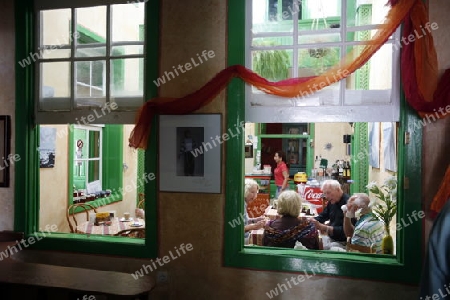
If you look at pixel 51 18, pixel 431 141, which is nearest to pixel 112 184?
pixel 51 18

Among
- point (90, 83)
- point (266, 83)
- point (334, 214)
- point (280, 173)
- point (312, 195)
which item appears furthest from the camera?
point (280, 173)

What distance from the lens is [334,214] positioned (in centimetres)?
431

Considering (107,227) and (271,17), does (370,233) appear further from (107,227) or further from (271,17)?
(107,227)

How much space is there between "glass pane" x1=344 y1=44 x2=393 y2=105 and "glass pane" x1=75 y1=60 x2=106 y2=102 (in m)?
2.04

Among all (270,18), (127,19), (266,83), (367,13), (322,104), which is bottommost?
(322,104)

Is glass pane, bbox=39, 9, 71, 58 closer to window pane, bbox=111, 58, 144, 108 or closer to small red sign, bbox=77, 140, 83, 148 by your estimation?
window pane, bbox=111, 58, 144, 108

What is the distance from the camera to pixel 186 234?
2.86 m

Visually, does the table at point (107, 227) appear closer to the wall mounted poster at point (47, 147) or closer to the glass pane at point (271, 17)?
the wall mounted poster at point (47, 147)

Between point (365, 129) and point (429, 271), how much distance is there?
4.69 metres

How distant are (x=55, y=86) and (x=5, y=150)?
0.73 metres

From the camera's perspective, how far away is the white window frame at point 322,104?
8.46ft

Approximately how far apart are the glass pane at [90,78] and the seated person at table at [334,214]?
274 cm

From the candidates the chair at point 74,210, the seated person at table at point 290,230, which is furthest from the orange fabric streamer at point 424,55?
the chair at point 74,210
